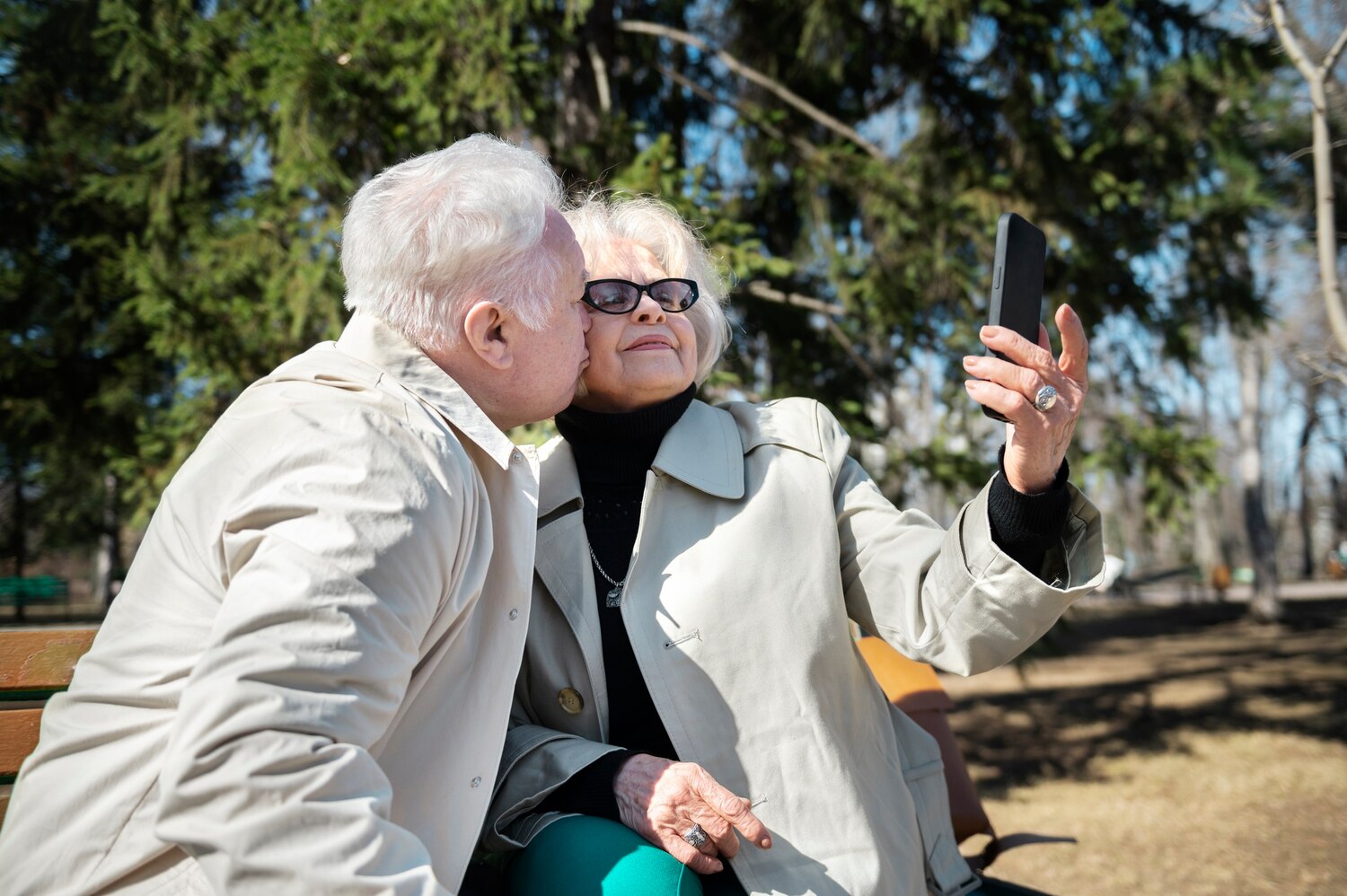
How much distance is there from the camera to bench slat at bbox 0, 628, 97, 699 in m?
1.99

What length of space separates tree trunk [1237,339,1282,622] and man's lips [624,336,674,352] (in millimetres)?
16398

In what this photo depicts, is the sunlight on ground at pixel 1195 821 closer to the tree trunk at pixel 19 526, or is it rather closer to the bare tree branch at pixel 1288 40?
the bare tree branch at pixel 1288 40

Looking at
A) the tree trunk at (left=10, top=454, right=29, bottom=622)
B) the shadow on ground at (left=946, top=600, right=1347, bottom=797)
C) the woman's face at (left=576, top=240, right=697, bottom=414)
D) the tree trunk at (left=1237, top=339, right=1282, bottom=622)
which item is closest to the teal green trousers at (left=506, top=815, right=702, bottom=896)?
the woman's face at (left=576, top=240, right=697, bottom=414)

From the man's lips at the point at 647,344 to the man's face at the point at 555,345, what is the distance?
0.32 meters

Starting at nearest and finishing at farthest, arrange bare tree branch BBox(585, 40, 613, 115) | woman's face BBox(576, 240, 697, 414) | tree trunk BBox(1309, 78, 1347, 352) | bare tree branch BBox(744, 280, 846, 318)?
woman's face BBox(576, 240, 697, 414), tree trunk BBox(1309, 78, 1347, 352), bare tree branch BBox(744, 280, 846, 318), bare tree branch BBox(585, 40, 613, 115)

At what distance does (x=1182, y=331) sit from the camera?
632cm

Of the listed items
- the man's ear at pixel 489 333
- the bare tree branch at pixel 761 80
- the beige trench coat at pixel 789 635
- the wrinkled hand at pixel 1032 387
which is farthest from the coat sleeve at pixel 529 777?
the bare tree branch at pixel 761 80

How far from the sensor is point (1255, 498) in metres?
17.3

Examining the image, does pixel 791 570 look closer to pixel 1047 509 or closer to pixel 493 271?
pixel 1047 509

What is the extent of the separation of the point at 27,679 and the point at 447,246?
125 cm

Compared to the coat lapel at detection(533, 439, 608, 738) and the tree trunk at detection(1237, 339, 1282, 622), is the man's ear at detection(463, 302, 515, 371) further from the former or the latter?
the tree trunk at detection(1237, 339, 1282, 622)

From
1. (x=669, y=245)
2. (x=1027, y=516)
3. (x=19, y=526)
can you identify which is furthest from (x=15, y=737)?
(x=19, y=526)

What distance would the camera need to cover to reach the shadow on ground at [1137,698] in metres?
7.49

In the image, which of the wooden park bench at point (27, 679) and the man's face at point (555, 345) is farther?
the wooden park bench at point (27, 679)
